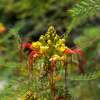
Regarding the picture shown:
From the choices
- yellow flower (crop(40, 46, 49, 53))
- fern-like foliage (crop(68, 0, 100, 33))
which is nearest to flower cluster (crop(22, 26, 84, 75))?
yellow flower (crop(40, 46, 49, 53))

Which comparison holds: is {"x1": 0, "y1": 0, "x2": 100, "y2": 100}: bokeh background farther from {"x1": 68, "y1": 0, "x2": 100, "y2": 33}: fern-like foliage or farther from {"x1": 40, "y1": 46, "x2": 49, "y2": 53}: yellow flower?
{"x1": 40, "y1": 46, "x2": 49, "y2": 53}: yellow flower

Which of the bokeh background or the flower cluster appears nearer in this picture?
the flower cluster

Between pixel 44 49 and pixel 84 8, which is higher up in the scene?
pixel 84 8

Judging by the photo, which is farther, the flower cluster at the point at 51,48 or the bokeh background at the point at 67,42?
the bokeh background at the point at 67,42

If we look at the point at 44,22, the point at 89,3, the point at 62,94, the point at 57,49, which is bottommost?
the point at 62,94

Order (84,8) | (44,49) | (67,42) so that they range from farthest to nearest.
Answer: (67,42), (84,8), (44,49)

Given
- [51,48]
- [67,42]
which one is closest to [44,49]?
[51,48]

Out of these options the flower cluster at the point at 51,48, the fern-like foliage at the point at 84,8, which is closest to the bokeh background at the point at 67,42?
the fern-like foliage at the point at 84,8

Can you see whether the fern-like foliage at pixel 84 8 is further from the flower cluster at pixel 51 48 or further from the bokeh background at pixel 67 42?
the flower cluster at pixel 51 48

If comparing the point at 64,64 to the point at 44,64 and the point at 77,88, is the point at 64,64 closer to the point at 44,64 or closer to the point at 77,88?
the point at 44,64

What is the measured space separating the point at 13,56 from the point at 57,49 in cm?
199

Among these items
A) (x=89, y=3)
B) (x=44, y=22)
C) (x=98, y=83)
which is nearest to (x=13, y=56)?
(x=98, y=83)

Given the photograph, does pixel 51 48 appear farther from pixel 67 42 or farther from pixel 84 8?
pixel 67 42

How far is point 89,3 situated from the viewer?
150 cm
